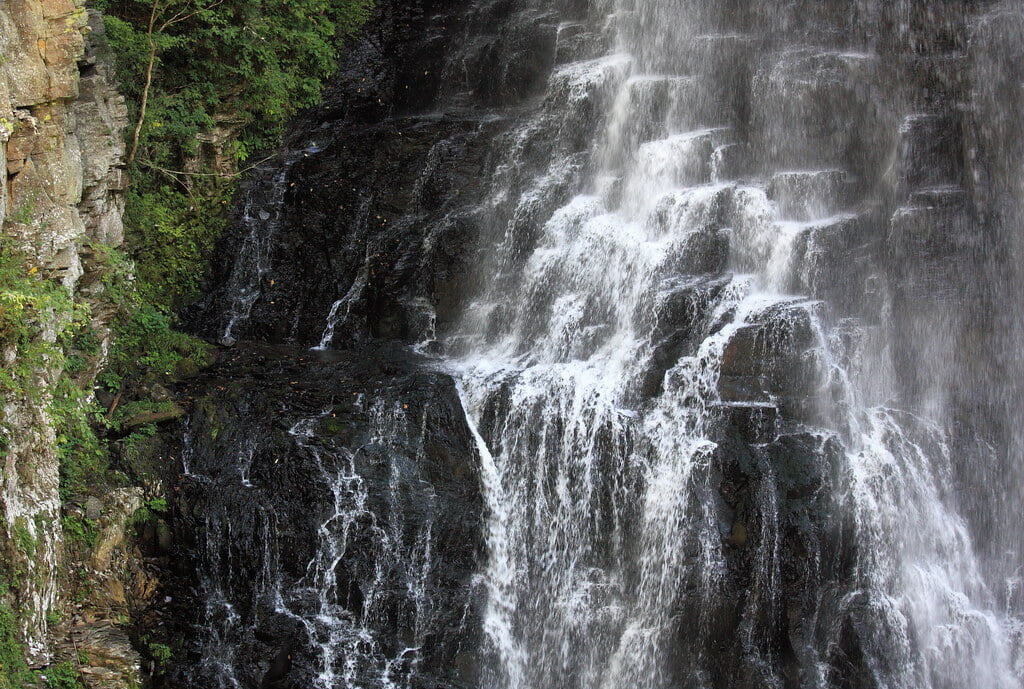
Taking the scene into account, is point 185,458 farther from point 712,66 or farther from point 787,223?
point 712,66

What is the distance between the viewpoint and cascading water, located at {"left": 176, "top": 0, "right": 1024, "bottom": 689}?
10.1 m

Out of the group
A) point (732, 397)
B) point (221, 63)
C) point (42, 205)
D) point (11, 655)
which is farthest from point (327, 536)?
point (221, 63)

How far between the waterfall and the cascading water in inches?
1.4

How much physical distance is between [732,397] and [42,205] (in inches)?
293

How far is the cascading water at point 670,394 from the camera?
10086 millimetres

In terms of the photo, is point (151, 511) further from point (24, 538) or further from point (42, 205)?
point (42, 205)

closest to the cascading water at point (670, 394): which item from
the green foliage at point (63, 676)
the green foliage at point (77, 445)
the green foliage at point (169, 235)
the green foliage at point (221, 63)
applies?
the green foliage at point (169, 235)

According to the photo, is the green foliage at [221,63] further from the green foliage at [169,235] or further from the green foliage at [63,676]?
the green foliage at [63,676]

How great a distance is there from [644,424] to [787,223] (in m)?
3.31

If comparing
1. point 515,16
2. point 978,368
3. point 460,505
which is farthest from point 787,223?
point 515,16

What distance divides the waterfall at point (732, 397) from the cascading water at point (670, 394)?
0.12ft

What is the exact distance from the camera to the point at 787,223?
40.2 feet

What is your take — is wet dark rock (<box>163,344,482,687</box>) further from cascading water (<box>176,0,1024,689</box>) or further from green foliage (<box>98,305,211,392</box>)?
green foliage (<box>98,305,211,392</box>)

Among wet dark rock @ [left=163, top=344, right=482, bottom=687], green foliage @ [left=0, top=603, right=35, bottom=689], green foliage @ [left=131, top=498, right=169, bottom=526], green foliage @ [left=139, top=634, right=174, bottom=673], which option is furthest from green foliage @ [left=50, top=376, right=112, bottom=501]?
green foliage @ [left=0, top=603, right=35, bottom=689]
